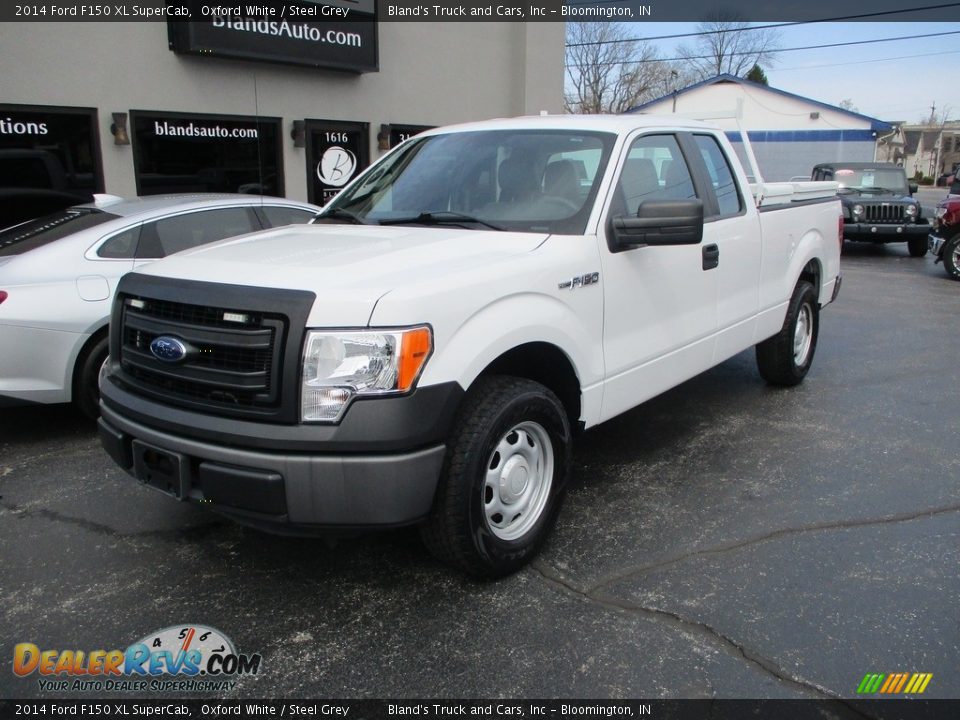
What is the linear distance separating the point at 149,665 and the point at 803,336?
534cm

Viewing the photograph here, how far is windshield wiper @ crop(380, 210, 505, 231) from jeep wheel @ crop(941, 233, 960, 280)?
11882mm

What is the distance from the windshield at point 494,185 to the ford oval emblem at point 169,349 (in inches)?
54.2

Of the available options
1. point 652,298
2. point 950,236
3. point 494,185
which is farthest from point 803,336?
point 950,236

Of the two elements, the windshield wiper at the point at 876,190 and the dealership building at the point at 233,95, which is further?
the windshield wiper at the point at 876,190

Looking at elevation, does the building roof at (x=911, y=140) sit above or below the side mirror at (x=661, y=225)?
above

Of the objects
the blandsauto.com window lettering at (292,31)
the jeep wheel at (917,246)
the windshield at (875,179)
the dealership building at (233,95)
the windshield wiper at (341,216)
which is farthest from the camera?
the windshield at (875,179)

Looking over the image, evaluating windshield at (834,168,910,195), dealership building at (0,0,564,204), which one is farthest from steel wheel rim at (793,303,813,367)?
windshield at (834,168,910,195)

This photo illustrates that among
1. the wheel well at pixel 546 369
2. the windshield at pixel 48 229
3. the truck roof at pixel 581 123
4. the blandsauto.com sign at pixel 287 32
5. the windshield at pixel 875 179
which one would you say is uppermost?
the blandsauto.com sign at pixel 287 32

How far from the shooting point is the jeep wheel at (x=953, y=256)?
1294 cm

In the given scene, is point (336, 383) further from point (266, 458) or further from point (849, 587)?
point (849, 587)

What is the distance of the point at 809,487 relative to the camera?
442 cm

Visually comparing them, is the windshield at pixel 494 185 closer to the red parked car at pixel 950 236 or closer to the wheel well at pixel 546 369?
the wheel well at pixel 546 369

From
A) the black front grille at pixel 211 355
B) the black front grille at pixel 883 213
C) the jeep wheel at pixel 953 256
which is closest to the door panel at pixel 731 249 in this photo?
the black front grille at pixel 211 355

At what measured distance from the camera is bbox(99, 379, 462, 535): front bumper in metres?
2.79
